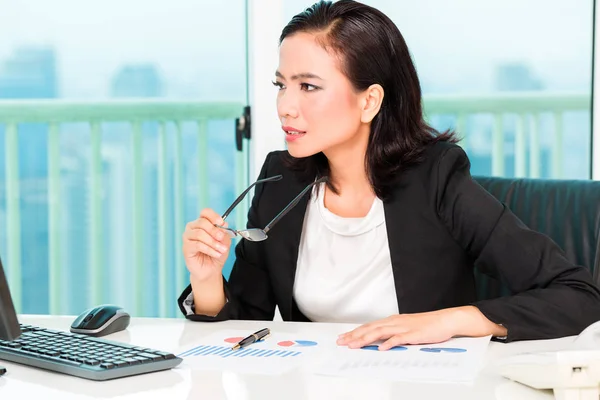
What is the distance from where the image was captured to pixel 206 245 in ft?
5.04

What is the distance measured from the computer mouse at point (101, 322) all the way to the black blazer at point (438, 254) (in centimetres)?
16

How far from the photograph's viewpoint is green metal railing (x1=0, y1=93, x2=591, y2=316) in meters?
2.92

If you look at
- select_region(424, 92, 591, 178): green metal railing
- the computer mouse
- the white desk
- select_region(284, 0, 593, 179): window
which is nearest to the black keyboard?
the white desk

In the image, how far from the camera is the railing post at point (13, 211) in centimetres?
307

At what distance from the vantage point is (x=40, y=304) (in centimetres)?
315

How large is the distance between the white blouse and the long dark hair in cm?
9

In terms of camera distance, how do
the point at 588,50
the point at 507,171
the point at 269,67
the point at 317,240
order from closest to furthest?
the point at 317,240 < the point at 269,67 < the point at 588,50 < the point at 507,171

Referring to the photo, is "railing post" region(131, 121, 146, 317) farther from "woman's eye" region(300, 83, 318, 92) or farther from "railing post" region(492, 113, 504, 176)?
"woman's eye" region(300, 83, 318, 92)

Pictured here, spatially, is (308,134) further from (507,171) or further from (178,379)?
(507,171)

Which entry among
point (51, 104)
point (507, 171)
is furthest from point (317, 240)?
point (51, 104)

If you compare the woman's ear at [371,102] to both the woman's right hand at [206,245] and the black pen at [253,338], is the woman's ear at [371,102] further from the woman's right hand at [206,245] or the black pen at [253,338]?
the black pen at [253,338]

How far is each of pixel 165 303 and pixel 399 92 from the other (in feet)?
5.41

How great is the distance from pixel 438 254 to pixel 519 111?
56.1 inches

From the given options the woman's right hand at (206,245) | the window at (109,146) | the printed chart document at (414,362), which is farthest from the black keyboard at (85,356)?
the window at (109,146)
